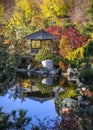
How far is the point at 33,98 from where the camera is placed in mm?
10328

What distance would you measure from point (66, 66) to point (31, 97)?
Result: 441 centimetres

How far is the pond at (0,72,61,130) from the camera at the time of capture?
8367mm

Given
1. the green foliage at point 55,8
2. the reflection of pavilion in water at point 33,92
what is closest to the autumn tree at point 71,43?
the reflection of pavilion in water at point 33,92

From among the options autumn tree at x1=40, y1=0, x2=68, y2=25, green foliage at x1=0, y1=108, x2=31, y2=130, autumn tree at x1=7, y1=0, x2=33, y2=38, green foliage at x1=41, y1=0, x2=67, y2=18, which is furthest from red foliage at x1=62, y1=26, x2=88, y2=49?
green foliage at x1=0, y1=108, x2=31, y2=130

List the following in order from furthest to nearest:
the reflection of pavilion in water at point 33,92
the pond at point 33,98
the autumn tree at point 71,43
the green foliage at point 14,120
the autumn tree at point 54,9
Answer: the autumn tree at point 54,9, the autumn tree at point 71,43, the reflection of pavilion in water at point 33,92, the pond at point 33,98, the green foliage at point 14,120

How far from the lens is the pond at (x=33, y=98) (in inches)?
329

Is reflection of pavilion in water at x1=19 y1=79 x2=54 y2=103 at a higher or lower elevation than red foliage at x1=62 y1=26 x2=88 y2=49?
lower

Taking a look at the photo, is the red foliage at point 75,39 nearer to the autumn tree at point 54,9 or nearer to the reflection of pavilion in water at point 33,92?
the reflection of pavilion in water at point 33,92

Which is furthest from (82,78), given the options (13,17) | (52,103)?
(13,17)

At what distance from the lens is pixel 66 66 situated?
577 inches

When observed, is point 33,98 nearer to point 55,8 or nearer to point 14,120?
point 14,120

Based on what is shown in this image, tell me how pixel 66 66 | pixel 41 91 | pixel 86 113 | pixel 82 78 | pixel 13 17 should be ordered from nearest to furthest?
1. pixel 86 113
2. pixel 82 78
3. pixel 41 91
4. pixel 66 66
5. pixel 13 17

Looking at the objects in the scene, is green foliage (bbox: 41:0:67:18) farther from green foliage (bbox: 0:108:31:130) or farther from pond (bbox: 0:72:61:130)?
green foliage (bbox: 0:108:31:130)

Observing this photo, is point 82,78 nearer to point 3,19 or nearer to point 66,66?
point 66,66
